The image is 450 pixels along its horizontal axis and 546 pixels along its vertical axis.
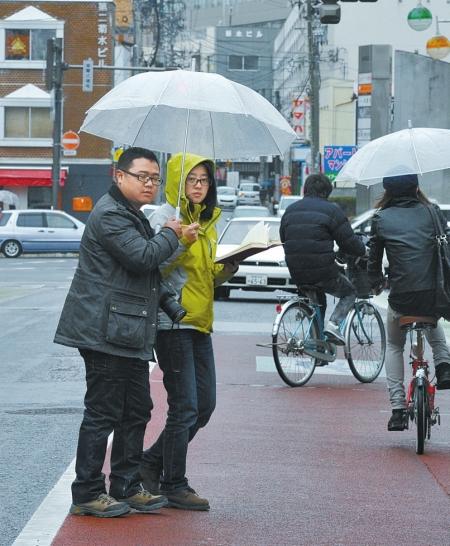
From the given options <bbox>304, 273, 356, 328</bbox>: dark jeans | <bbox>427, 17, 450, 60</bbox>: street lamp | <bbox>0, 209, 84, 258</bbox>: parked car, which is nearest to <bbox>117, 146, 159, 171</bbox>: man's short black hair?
<bbox>304, 273, 356, 328</bbox>: dark jeans

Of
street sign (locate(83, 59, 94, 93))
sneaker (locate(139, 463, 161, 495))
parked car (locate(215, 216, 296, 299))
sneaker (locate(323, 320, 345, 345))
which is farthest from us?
street sign (locate(83, 59, 94, 93))

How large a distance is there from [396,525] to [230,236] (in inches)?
730

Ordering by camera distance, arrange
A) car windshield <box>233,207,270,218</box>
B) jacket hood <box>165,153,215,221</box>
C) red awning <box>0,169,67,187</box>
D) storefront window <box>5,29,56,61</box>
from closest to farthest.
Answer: jacket hood <box>165,153,215,221</box> → car windshield <box>233,207,270,218</box> → red awning <box>0,169,67,187</box> → storefront window <box>5,29,56,61</box>

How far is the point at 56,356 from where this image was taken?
14.4 meters

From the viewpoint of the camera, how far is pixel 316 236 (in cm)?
1221

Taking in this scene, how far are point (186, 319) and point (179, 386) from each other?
1.08 ft

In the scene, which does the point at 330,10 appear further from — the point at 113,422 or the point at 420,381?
the point at 113,422

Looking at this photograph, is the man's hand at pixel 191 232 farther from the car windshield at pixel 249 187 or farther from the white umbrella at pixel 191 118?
the car windshield at pixel 249 187

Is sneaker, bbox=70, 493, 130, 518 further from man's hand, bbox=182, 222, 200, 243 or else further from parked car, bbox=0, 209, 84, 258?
parked car, bbox=0, 209, 84, 258

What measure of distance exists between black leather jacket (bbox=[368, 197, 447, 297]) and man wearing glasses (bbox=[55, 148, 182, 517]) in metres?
2.64

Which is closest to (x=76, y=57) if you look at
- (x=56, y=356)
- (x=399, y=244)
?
(x=56, y=356)

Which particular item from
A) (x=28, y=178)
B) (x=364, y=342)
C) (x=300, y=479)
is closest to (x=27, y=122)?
(x=28, y=178)

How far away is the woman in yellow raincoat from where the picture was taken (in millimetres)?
6656

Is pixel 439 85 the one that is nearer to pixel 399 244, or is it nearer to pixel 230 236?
pixel 230 236
